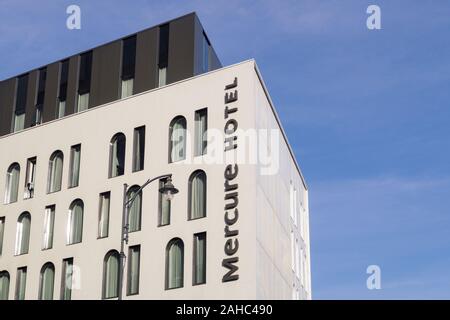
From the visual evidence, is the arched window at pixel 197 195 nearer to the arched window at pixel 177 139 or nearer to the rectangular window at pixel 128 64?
the arched window at pixel 177 139

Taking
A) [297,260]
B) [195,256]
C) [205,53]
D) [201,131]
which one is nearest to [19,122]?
[205,53]

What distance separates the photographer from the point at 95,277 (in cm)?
4297

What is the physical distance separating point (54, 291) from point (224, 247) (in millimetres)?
11910

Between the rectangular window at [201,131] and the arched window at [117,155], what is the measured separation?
17.3 ft

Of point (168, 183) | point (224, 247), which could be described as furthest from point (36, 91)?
point (168, 183)

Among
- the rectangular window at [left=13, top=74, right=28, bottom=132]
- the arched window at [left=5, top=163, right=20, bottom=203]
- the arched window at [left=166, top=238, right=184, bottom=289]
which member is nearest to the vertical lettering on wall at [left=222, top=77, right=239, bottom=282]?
the arched window at [left=166, top=238, right=184, bottom=289]

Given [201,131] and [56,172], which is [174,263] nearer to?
[201,131]

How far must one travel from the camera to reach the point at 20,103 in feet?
176

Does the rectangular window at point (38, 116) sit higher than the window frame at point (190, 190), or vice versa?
the rectangular window at point (38, 116)

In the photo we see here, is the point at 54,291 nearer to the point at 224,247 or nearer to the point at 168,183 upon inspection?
the point at 224,247

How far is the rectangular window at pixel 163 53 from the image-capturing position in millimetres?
47188

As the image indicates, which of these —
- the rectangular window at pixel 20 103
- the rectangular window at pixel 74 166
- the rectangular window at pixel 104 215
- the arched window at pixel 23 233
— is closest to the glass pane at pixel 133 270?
the rectangular window at pixel 104 215

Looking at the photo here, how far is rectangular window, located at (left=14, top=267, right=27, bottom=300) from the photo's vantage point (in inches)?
1799

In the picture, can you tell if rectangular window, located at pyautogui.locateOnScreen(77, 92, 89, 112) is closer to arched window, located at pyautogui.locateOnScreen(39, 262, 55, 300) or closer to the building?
the building
